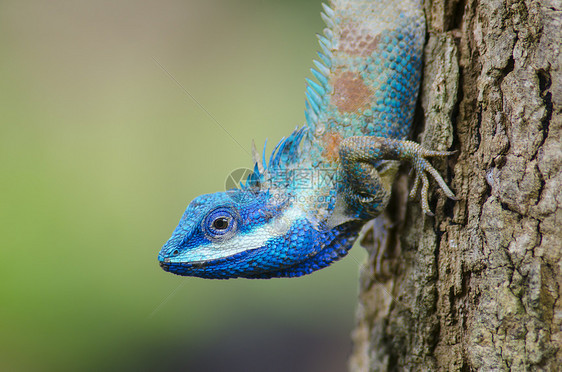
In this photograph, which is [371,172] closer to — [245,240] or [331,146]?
[331,146]

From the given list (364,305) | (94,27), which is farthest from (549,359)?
(94,27)

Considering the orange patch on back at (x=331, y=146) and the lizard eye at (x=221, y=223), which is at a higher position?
the orange patch on back at (x=331, y=146)

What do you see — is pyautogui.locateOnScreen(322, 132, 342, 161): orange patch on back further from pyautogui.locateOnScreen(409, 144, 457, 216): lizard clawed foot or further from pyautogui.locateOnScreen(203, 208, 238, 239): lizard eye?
pyautogui.locateOnScreen(203, 208, 238, 239): lizard eye

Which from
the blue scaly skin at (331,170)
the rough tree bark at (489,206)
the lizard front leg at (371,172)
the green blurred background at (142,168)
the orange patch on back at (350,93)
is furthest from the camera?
the green blurred background at (142,168)

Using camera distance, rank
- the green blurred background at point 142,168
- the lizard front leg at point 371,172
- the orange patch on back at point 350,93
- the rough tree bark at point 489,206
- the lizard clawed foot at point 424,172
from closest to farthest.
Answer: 1. the rough tree bark at point 489,206
2. the lizard clawed foot at point 424,172
3. the lizard front leg at point 371,172
4. the orange patch on back at point 350,93
5. the green blurred background at point 142,168

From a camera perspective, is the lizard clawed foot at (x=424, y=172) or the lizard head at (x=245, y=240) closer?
the lizard clawed foot at (x=424, y=172)

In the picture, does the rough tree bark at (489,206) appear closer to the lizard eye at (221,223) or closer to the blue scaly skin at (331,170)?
the blue scaly skin at (331,170)

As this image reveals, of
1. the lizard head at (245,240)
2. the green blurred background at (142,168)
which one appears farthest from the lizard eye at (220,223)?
the green blurred background at (142,168)
